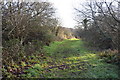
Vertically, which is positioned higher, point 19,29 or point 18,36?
point 19,29

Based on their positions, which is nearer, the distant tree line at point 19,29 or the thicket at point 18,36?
the thicket at point 18,36

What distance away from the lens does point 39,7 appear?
1077 cm

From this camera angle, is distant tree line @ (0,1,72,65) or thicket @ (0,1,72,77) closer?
thicket @ (0,1,72,77)

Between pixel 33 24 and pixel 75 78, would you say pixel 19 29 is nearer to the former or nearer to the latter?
pixel 33 24

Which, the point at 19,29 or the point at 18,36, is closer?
the point at 19,29

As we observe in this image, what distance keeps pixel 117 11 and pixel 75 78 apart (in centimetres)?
580

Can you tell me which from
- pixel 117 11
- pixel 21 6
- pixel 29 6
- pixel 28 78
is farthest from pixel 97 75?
pixel 29 6

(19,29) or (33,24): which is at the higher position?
(33,24)

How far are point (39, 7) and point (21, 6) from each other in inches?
127

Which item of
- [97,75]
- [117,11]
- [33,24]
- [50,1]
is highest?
[50,1]

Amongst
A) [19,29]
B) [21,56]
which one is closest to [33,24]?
[19,29]

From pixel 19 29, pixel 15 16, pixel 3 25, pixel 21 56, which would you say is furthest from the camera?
pixel 19 29

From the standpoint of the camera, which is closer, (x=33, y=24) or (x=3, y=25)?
(x=3, y=25)

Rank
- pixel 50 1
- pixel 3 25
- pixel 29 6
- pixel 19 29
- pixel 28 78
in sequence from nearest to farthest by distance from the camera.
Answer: pixel 28 78, pixel 3 25, pixel 19 29, pixel 29 6, pixel 50 1
